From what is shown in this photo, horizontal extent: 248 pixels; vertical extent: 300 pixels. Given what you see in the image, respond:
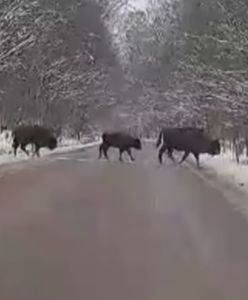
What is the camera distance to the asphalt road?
9.51 meters

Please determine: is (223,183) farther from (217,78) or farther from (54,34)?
(54,34)

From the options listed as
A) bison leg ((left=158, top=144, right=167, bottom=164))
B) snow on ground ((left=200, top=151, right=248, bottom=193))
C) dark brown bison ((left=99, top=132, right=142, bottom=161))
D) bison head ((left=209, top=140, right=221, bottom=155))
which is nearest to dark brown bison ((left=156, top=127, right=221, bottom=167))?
bison head ((left=209, top=140, right=221, bottom=155))

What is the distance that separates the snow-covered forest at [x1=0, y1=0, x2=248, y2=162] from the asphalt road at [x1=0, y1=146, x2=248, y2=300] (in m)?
6.14

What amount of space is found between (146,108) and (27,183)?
8340cm

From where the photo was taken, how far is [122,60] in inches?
3327

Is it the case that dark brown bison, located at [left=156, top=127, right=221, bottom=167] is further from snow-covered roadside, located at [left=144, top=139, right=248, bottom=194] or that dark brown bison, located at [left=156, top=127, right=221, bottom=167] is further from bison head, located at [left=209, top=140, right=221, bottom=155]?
snow-covered roadside, located at [left=144, top=139, right=248, bottom=194]

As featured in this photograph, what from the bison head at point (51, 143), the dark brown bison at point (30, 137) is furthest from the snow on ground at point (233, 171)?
the bison head at point (51, 143)

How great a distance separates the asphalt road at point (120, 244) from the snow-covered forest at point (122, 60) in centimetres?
614

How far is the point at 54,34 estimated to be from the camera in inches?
2096

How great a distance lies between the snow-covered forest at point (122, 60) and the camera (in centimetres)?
2967

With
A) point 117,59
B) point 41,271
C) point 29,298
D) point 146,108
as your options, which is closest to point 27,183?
point 41,271

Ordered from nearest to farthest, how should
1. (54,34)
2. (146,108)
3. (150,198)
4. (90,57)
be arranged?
(150,198), (54,34), (90,57), (146,108)

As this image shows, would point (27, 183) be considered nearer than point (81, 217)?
No

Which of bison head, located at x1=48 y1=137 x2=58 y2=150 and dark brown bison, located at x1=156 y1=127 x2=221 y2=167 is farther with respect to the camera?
bison head, located at x1=48 y1=137 x2=58 y2=150
